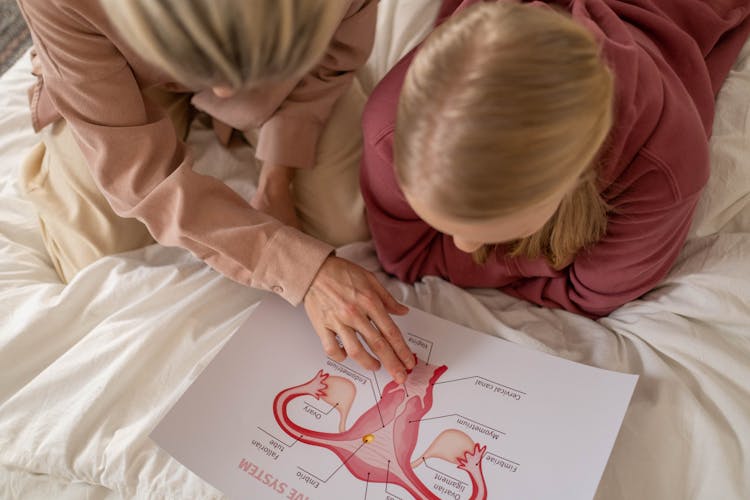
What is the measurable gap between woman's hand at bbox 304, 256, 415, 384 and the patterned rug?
1025 millimetres

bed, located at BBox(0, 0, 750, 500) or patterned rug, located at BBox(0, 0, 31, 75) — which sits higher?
patterned rug, located at BBox(0, 0, 31, 75)

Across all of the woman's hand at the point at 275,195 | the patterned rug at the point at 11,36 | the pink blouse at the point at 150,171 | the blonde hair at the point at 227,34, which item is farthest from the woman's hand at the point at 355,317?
the patterned rug at the point at 11,36

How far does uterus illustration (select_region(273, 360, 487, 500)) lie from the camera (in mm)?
601

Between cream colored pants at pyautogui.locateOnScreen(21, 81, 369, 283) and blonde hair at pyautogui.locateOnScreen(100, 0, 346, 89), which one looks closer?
blonde hair at pyautogui.locateOnScreen(100, 0, 346, 89)

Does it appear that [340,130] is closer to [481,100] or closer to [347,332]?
[347,332]

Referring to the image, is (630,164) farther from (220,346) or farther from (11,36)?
(11,36)

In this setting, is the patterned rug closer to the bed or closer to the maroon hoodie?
the bed

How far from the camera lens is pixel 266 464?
0.61 metres

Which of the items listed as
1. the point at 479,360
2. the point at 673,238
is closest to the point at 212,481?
the point at 479,360

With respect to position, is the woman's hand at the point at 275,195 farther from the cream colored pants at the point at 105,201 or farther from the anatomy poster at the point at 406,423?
the anatomy poster at the point at 406,423

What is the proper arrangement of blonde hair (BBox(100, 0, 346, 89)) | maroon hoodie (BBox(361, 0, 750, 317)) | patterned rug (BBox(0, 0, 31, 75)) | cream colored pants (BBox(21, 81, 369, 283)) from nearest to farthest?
blonde hair (BBox(100, 0, 346, 89)) → maroon hoodie (BBox(361, 0, 750, 317)) → cream colored pants (BBox(21, 81, 369, 283)) → patterned rug (BBox(0, 0, 31, 75))

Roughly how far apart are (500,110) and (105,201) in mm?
590

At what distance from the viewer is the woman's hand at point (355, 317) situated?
2.16ft

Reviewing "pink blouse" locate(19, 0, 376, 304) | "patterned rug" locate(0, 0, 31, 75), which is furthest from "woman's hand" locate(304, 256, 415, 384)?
"patterned rug" locate(0, 0, 31, 75)
